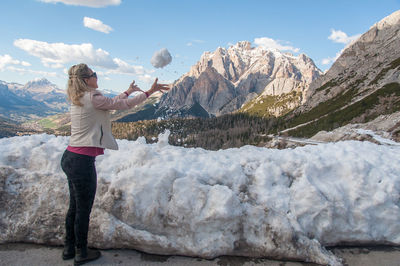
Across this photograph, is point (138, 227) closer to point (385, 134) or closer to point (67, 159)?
point (67, 159)

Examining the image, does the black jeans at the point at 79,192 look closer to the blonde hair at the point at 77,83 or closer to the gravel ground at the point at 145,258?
the gravel ground at the point at 145,258

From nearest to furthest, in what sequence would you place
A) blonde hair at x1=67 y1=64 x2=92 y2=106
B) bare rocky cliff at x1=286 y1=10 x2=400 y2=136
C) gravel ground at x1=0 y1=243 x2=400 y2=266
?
blonde hair at x1=67 y1=64 x2=92 y2=106, gravel ground at x1=0 y1=243 x2=400 y2=266, bare rocky cliff at x1=286 y1=10 x2=400 y2=136

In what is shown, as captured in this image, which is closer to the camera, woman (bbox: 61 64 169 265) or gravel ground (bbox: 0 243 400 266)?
woman (bbox: 61 64 169 265)

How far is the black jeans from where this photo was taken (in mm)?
5234

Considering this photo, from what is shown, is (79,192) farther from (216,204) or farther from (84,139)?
(216,204)

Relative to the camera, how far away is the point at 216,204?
594cm

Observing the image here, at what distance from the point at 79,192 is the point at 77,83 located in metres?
2.30

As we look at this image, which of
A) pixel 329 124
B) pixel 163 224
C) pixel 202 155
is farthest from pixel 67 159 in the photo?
pixel 329 124

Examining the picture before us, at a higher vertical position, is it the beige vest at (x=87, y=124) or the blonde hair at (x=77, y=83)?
the blonde hair at (x=77, y=83)

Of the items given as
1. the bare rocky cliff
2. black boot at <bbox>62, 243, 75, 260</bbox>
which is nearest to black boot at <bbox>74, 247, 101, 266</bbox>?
black boot at <bbox>62, 243, 75, 260</bbox>

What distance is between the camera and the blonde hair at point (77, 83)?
508cm

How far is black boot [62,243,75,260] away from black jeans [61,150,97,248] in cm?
6

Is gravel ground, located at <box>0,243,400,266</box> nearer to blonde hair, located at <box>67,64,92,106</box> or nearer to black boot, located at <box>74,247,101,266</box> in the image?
black boot, located at <box>74,247,101,266</box>

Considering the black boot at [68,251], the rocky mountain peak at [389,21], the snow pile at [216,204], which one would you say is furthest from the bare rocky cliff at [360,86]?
the black boot at [68,251]
